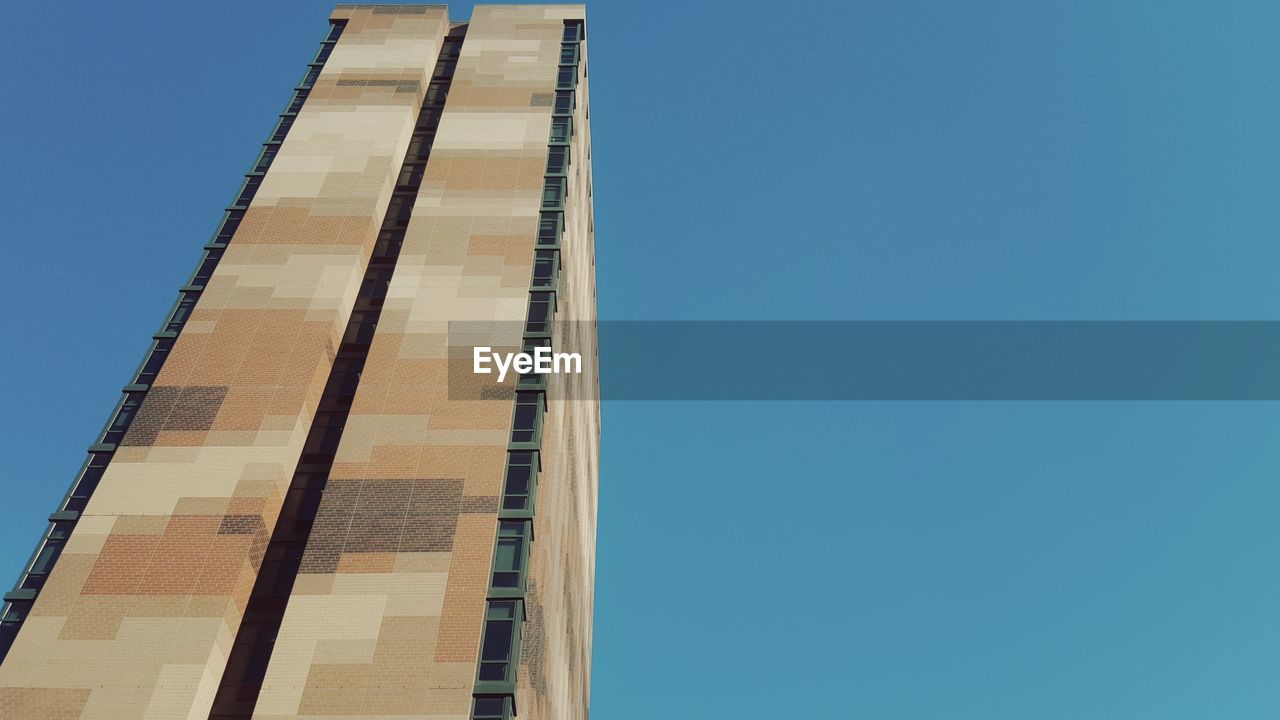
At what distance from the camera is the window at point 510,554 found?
3900 centimetres

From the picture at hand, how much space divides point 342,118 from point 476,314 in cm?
2087

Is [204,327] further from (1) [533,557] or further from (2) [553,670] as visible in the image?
(2) [553,670]

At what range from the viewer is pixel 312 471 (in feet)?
146

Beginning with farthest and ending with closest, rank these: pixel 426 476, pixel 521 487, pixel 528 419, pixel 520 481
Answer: pixel 528 419 < pixel 520 481 < pixel 521 487 < pixel 426 476

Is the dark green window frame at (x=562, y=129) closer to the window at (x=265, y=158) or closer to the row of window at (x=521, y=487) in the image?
the row of window at (x=521, y=487)

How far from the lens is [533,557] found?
41.3 m

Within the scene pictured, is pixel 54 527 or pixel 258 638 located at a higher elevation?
pixel 54 527

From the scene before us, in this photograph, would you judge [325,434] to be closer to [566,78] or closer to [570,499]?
[570,499]

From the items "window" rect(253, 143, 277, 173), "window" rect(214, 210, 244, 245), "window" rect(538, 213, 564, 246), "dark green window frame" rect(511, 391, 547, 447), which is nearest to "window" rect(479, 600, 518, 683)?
"dark green window frame" rect(511, 391, 547, 447)

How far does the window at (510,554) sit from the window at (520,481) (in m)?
0.95

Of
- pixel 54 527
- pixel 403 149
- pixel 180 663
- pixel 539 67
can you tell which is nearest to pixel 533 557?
pixel 180 663

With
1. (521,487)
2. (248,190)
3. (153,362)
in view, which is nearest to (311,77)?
(248,190)

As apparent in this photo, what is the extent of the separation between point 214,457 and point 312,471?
421 cm

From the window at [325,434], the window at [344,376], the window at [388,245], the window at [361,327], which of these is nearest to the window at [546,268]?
the window at [388,245]
